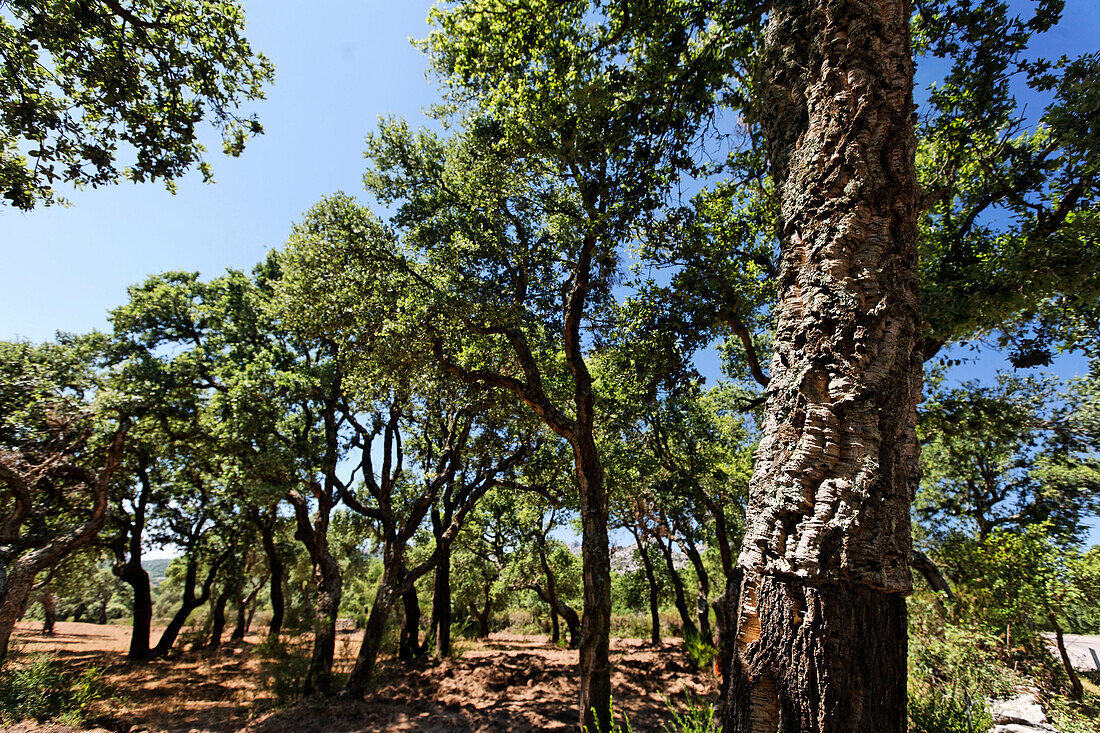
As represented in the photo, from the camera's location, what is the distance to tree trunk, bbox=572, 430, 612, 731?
638cm

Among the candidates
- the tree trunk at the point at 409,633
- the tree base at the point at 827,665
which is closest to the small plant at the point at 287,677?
the tree trunk at the point at 409,633

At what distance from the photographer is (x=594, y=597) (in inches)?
263

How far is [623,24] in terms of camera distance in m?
4.86

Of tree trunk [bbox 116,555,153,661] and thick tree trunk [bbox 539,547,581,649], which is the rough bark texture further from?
tree trunk [bbox 116,555,153,661]

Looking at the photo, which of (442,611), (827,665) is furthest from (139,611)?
(827,665)

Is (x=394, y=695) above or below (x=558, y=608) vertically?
below

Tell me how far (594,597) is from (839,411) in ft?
19.2

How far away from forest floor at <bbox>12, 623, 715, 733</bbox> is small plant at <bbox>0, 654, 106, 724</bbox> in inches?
11.9

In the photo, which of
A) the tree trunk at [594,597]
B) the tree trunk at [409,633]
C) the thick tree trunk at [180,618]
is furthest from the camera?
the thick tree trunk at [180,618]

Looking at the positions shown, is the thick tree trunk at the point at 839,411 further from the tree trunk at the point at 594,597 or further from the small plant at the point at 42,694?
the small plant at the point at 42,694

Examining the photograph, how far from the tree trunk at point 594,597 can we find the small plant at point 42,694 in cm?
935

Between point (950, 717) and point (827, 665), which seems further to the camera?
point (950, 717)

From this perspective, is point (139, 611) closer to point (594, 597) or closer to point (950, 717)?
point (594, 597)

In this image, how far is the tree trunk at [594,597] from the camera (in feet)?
20.9
